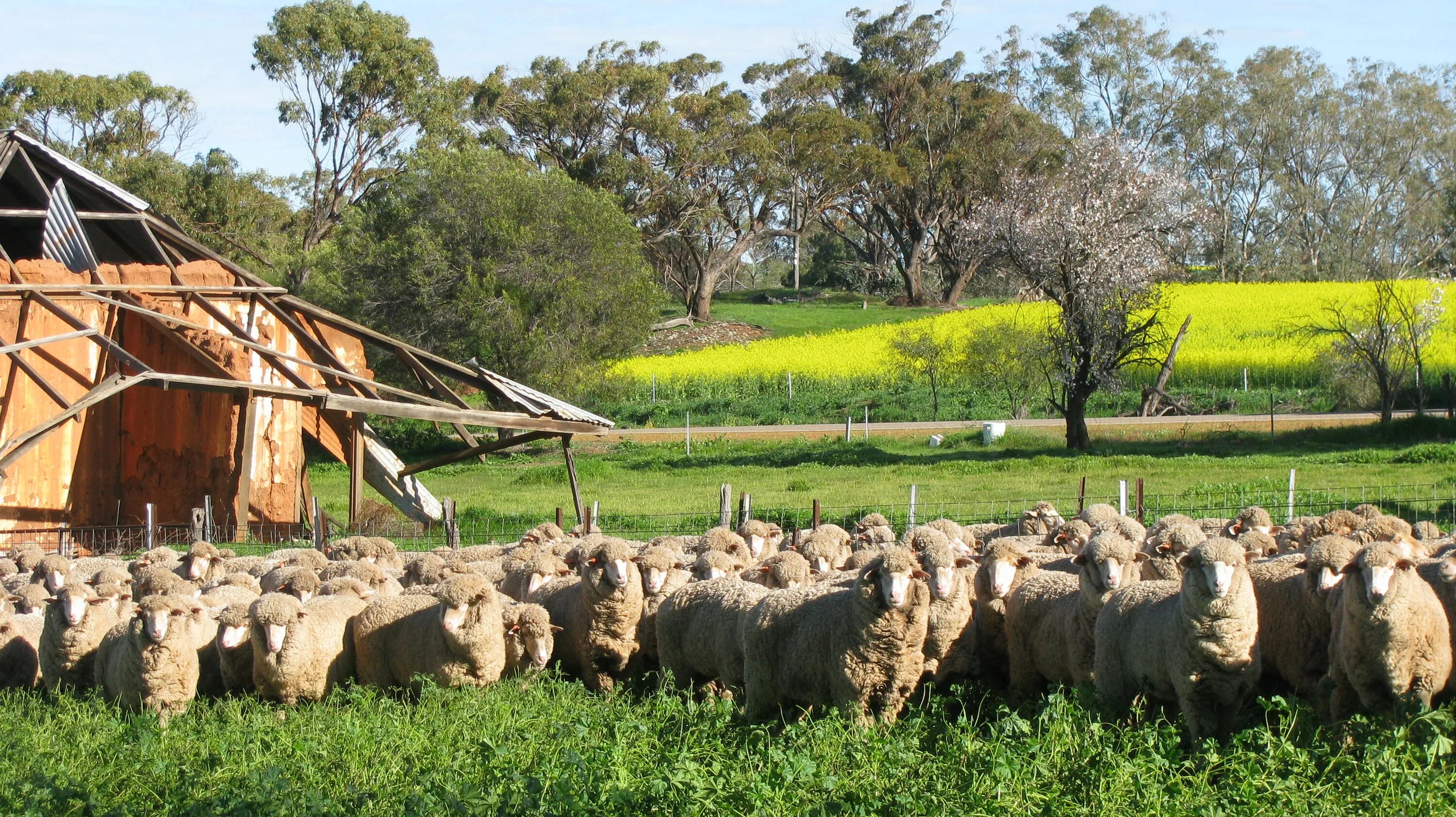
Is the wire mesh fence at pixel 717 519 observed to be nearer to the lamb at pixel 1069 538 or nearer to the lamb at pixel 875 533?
the lamb at pixel 875 533

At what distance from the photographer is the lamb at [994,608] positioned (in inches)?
386

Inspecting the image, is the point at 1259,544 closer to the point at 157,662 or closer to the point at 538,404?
the point at 157,662

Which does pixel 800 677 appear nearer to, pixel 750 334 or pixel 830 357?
pixel 830 357

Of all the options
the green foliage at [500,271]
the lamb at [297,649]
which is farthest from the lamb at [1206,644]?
the green foliage at [500,271]

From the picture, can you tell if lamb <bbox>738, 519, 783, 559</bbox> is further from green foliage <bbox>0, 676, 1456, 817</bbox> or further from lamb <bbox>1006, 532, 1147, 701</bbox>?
green foliage <bbox>0, 676, 1456, 817</bbox>

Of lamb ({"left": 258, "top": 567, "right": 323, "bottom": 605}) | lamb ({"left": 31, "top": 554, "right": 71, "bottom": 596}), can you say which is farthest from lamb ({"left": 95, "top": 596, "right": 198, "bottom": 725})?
lamb ({"left": 31, "top": 554, "right": 71, "bottom": 596})

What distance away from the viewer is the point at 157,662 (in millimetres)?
9836

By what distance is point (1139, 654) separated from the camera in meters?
8.12

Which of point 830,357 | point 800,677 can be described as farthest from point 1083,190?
point 800,677

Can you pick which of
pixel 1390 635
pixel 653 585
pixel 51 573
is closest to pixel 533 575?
pixel 653 585

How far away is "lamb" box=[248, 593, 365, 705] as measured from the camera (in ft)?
32.1

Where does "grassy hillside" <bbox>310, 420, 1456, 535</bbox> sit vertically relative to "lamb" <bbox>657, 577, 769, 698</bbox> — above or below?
below

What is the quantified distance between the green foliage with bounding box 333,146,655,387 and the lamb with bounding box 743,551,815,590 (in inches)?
1055

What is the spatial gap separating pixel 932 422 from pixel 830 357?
12908 mm
